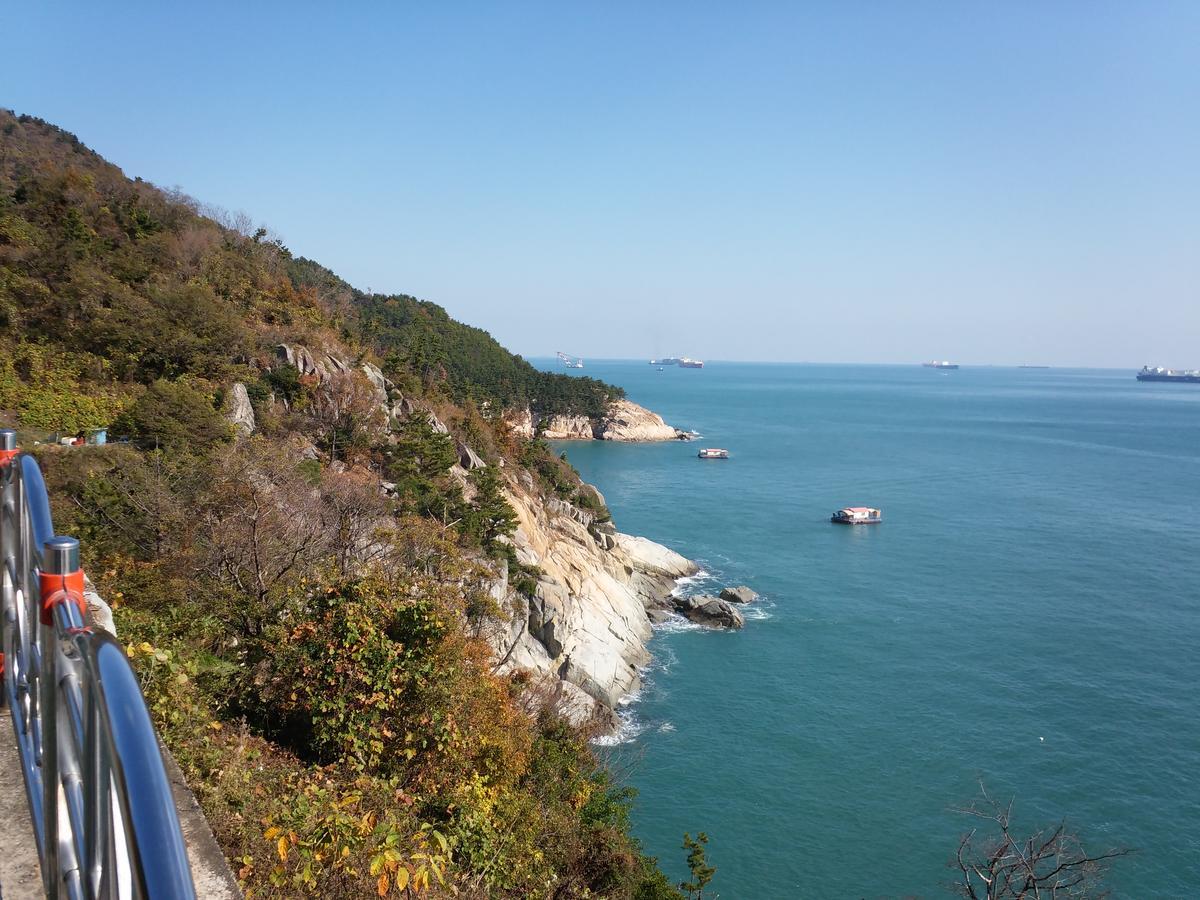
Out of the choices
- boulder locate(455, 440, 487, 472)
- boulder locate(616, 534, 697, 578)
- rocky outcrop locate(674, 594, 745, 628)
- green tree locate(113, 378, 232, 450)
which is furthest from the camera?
boulder locate(616, 534, 697, 578)

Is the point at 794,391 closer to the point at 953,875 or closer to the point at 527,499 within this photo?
the point at 527,499

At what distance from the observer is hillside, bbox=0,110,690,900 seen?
7.47m

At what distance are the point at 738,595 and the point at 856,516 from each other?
60.2 feet

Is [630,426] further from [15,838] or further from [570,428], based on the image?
[15,838]

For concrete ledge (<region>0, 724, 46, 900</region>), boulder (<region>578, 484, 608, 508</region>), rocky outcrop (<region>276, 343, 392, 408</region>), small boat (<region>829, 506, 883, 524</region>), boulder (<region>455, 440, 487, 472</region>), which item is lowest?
small boat (<region>829, 506, 883, 524</region>)

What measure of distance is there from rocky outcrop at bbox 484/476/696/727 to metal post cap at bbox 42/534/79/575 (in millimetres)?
20821

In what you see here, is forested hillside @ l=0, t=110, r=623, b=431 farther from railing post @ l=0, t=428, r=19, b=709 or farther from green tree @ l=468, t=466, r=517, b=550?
railing post @ l=0, t=428, r=19, b=709

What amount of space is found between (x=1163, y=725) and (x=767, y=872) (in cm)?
1656

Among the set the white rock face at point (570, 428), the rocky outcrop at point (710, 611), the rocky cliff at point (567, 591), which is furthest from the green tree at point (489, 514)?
the white rock face at point (570, 428)

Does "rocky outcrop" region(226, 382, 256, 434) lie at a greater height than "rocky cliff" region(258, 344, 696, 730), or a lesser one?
greater

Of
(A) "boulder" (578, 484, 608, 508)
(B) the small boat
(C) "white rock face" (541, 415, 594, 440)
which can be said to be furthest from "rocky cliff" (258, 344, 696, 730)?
(C) "white rock face" (541, 415, 594, 440)

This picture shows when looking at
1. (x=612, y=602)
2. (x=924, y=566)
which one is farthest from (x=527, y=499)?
(x=924, y=566)

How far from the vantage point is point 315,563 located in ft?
47.5

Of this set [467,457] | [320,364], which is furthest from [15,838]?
[467,457]
